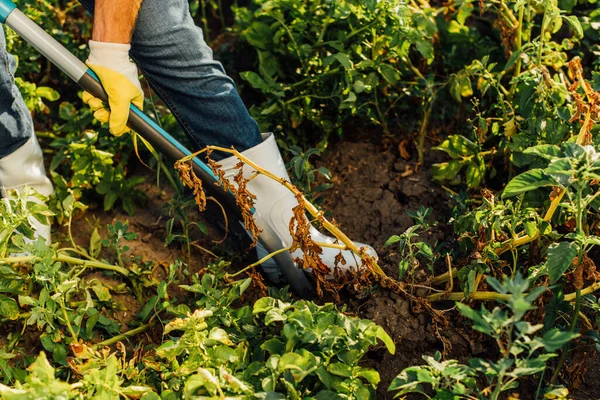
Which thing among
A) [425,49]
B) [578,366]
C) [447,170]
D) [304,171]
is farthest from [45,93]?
[578,366]

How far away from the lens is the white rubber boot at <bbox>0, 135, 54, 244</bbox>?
8.32ft

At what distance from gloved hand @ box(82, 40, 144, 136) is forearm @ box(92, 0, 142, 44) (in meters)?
0.02

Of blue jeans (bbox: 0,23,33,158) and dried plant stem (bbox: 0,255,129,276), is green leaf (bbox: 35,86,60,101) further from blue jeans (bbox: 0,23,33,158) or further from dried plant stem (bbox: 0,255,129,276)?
dried plant stem (bbox: 0,255,129,276)

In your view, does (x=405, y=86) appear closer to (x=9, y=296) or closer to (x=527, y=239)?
(x=527, y=239)

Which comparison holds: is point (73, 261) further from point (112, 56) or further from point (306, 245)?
point (306, 245)

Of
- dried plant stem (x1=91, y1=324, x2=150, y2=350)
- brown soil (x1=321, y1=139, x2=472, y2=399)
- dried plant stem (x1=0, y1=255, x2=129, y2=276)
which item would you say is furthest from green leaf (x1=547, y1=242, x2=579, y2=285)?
dried plant stem (x1=0, y1=255, x2=129, y2=276)

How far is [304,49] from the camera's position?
271 cm

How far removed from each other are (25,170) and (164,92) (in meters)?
0.65

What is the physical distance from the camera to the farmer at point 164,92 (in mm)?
2092

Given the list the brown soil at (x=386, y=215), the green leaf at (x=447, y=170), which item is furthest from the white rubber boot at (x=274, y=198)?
the green leaf at (x=447, y=170)

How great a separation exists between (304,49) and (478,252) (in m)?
1.10

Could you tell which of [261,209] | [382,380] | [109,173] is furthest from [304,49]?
[382,380]

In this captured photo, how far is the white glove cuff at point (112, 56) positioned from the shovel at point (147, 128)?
59 millimetres

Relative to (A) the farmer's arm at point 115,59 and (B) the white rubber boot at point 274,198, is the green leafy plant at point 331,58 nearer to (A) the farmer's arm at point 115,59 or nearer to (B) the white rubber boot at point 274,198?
(B) the white rubber boot at point 274,198
